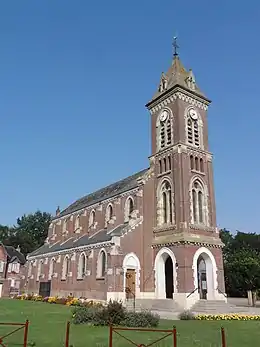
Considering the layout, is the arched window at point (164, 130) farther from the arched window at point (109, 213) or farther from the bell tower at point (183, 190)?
the arched window at point (109, 213)

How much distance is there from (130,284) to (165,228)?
6527mm

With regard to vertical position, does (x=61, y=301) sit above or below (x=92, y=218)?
below

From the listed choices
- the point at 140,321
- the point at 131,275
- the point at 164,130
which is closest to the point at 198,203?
the point at 164,130

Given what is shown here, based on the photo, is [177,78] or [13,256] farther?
[13,256]

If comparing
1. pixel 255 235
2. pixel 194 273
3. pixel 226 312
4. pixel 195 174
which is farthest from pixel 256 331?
pixel 255 235

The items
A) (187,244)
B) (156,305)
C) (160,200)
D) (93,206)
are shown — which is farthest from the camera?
(93,206)

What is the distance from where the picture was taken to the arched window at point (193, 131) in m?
38.5

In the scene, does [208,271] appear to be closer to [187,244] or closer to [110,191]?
[187,244]

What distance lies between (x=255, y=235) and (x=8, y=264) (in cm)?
5674

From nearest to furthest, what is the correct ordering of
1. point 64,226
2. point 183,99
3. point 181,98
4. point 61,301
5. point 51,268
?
point 61,301, point 181,98, point 183,99, point 51,268, point 64,226

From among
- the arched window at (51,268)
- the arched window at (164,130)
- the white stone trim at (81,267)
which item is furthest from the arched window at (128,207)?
the arched window at (51,268)

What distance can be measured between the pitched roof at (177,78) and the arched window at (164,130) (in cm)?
278

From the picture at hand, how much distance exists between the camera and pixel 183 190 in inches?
1366

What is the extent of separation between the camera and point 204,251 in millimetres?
33781
